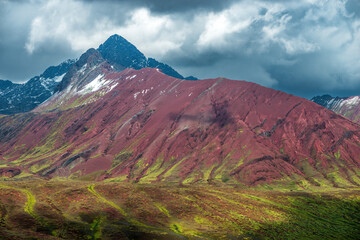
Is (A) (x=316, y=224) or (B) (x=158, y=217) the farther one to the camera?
(A) (x=316, y=224)

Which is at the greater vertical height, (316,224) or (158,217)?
(158,217)

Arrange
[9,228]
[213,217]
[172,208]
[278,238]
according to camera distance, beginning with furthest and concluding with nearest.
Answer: [172,208] → [213,217] → [278,238] → [9,228]

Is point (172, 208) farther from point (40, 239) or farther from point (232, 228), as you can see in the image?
point (40, 239)

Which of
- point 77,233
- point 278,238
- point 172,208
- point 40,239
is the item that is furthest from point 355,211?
point 40,239

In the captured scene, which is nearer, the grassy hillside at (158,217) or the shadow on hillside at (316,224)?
the grassy hillside at (158,217)

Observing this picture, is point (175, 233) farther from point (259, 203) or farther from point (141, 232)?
point (259, 203)

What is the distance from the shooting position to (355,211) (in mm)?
188375

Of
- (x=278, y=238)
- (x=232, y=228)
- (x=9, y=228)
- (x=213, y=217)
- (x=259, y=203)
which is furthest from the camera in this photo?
(x=259, y=203)

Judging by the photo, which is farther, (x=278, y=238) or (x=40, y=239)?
(x=278, y=238)

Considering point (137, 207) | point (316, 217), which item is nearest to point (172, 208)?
point (137, 207)

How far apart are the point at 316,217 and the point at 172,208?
82.2 meters

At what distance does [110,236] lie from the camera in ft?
403

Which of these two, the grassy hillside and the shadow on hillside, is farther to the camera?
the shadow on hillside

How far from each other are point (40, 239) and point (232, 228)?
278ft
